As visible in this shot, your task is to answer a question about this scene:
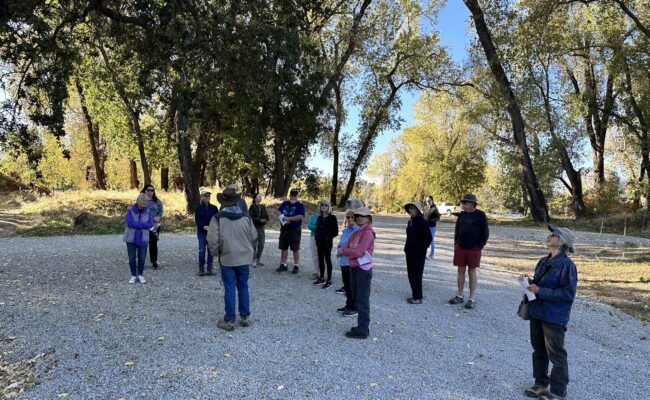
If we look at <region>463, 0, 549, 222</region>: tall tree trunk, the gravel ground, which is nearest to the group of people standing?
the gravel ground

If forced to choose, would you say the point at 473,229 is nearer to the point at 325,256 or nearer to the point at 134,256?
the point at 325,256

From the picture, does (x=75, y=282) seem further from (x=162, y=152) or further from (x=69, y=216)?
(x=162, y=152)

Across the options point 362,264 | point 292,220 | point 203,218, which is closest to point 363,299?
point 362,264

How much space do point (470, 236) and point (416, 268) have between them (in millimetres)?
1083

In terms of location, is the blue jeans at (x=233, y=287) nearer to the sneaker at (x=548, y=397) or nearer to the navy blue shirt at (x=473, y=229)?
the sneaker at (x=548, y=397)

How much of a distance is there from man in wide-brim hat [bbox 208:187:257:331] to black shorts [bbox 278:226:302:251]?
10.7 feet

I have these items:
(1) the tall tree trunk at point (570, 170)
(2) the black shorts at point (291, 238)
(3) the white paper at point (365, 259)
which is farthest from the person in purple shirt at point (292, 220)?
(1) the tall tree trunk at point (570, 170)

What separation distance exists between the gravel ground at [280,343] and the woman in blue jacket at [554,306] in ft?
1.32

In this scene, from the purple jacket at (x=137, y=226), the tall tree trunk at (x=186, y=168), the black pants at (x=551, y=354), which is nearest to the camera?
the black pants at (x=551, y=354)

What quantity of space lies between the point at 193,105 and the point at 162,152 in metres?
21.1

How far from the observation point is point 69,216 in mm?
18062

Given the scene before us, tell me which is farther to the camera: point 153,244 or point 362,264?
point 153,244

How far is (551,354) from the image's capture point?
426cm

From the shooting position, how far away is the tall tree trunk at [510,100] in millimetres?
24484
